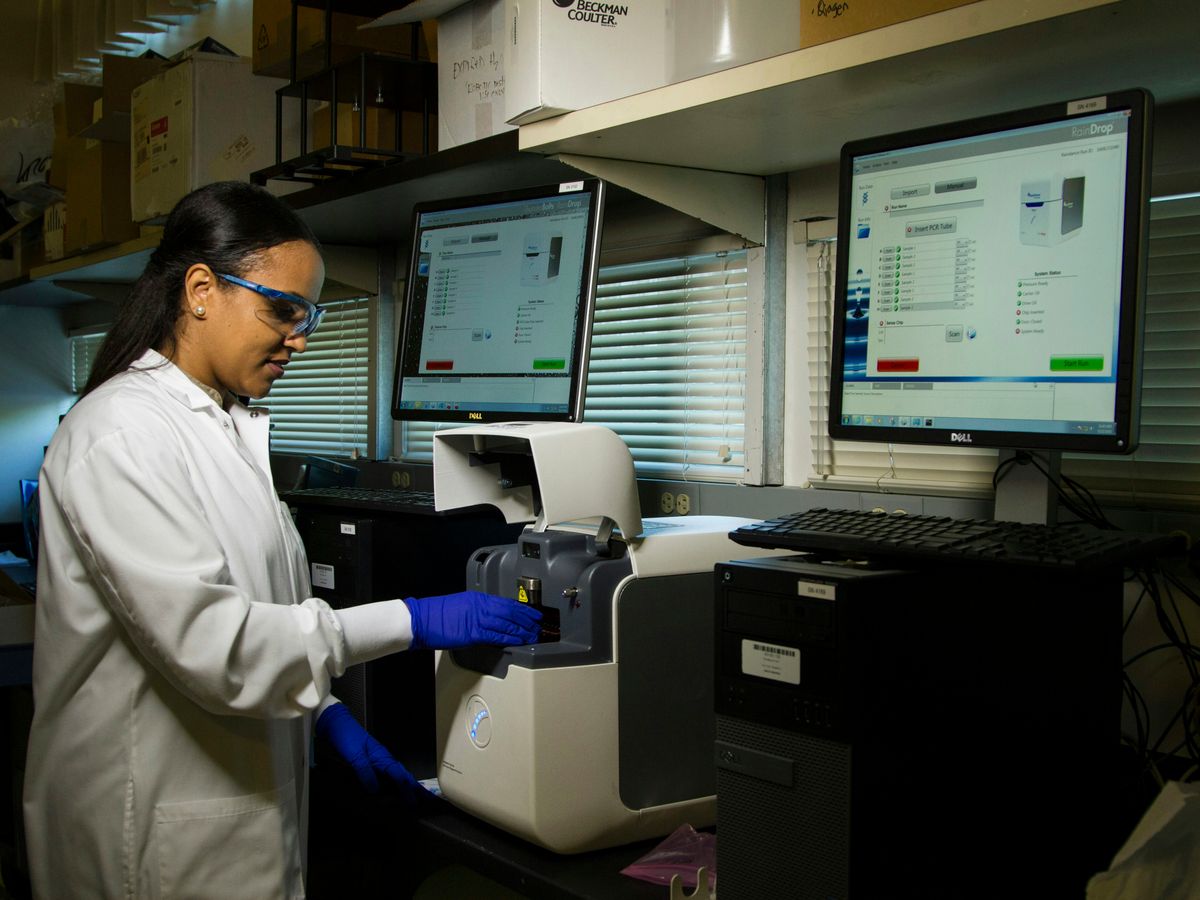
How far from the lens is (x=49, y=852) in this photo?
51.6 inches

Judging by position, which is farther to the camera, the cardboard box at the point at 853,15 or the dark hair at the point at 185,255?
the dark hair at the point at 185,255

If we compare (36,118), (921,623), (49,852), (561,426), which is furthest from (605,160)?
(36,118)

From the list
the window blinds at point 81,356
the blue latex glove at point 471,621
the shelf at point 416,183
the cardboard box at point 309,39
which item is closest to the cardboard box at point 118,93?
the cardboard box at point 309,39

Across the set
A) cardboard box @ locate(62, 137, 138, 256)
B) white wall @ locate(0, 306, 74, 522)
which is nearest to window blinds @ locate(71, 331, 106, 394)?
white wall @ locate(0, 306, 74, 522)

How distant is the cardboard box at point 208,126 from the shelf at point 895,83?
1307mm

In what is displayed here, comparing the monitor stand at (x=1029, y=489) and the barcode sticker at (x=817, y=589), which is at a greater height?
the monitor stand at (x=1029, y=489)

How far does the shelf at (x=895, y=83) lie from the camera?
107cm

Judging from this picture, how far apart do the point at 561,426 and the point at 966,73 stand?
1.93ft

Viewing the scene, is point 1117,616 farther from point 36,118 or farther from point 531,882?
point 36,118

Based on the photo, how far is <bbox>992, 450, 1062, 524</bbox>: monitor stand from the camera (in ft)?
4.08

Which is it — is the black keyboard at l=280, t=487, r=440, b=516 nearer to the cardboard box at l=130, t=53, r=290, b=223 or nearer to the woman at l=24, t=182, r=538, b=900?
the woman at l=24, t=182, r=538, b=900

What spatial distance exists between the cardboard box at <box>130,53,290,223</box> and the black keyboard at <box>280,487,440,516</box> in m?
1.09

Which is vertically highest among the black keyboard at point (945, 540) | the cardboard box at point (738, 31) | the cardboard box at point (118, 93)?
the cardboard box at point (118, 93)

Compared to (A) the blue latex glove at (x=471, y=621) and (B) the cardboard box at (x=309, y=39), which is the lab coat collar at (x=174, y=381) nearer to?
(A) the blue latex glove at (x=471, y=621)
